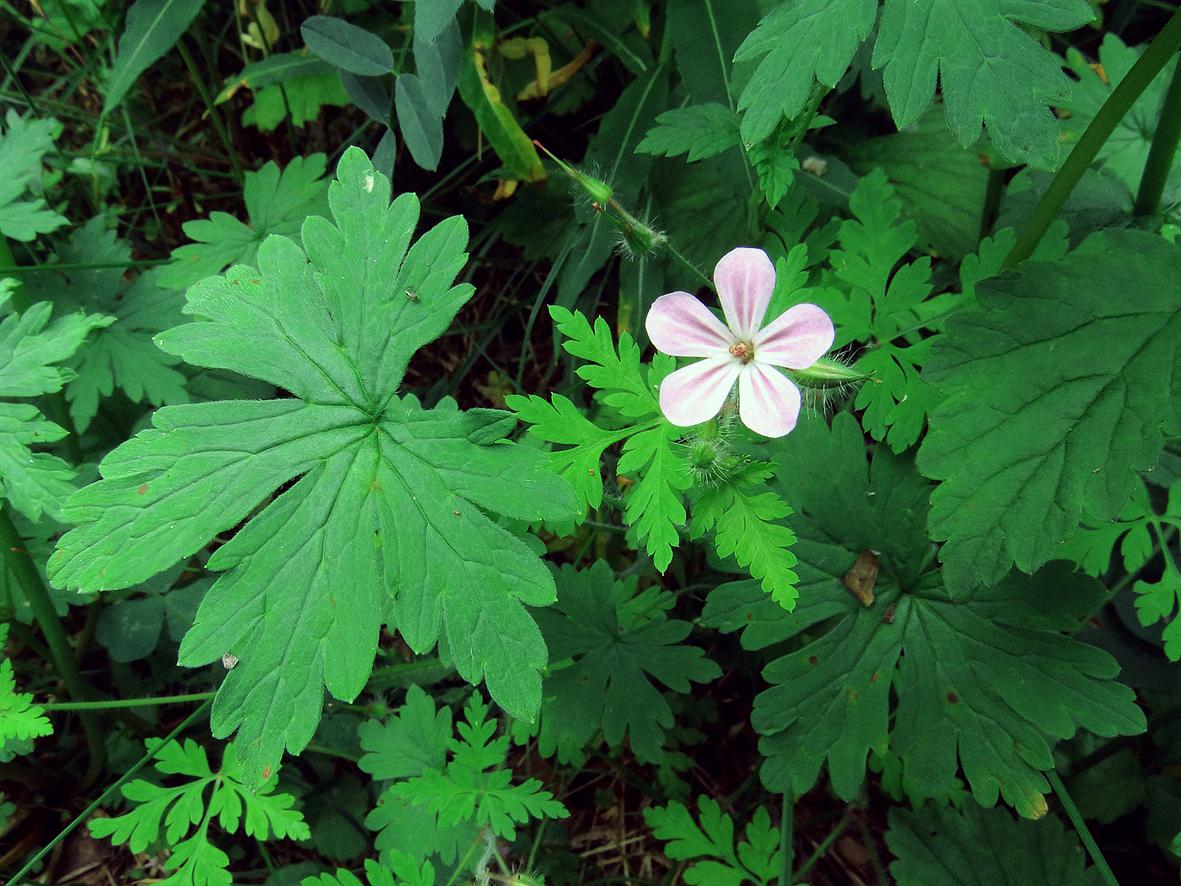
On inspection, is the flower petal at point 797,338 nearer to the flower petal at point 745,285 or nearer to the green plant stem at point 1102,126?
the flower petal at point 745,285

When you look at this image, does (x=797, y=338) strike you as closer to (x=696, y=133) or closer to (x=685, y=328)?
(x=685, y=328)

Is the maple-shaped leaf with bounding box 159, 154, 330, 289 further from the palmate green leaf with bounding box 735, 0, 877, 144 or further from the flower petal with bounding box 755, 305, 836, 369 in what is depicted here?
the flower petal with bounding box 755, 305, 836, 369

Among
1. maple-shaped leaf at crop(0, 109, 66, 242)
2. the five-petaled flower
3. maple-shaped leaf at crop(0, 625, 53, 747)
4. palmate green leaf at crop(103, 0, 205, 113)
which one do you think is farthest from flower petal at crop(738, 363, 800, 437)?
palmate green leaf at crop(103, 0, 205, 113)

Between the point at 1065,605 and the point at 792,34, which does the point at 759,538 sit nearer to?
the point at 1065,605

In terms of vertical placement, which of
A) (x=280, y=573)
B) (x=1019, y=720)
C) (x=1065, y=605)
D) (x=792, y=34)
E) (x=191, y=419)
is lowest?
(x=1019, y=720)

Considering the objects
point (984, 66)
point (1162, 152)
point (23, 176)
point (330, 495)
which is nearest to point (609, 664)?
point (330, 495)

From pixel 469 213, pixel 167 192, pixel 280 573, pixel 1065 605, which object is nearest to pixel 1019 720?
pixel 1065 605
